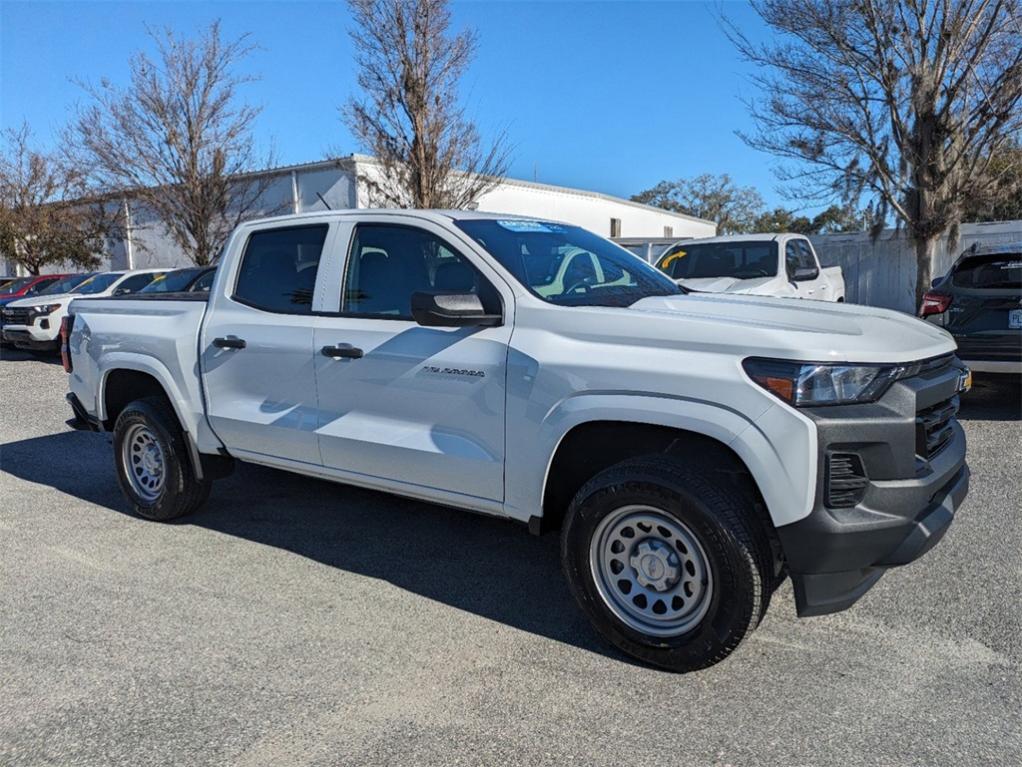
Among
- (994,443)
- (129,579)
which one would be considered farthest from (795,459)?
(994,443)

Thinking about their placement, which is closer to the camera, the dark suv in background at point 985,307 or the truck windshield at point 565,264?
the truck windshield at point 565,264

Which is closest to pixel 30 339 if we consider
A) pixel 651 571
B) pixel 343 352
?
pixel 343 352

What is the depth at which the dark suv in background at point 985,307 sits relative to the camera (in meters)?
7.20

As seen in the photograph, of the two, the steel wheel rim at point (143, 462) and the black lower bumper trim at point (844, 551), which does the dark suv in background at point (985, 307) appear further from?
the steel wheel rim at point (143, 462)

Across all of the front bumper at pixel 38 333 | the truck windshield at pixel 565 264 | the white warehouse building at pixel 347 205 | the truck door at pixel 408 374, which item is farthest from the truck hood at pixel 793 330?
the front bumper at pixel 38 333

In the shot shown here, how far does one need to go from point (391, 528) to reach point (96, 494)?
2.58m

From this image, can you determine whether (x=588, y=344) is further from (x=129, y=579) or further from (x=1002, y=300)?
(x=1002, y=300)

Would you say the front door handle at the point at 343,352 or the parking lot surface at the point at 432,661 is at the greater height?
the front door handle at the point at 343,352

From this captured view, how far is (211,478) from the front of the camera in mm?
5262

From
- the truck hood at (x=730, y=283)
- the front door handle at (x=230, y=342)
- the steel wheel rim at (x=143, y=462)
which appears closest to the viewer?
the front door handle at (x=230, y=342)

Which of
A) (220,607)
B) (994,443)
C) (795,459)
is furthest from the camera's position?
(994,443)

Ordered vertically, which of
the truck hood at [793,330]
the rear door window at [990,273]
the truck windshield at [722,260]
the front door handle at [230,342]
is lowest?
the front door handle at [230,342]

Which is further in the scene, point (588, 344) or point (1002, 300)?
point (1002, 300)

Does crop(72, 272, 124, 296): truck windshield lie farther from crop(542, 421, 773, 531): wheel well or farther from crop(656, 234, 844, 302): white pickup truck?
crop(542, 421, 773, 531): wheel well
